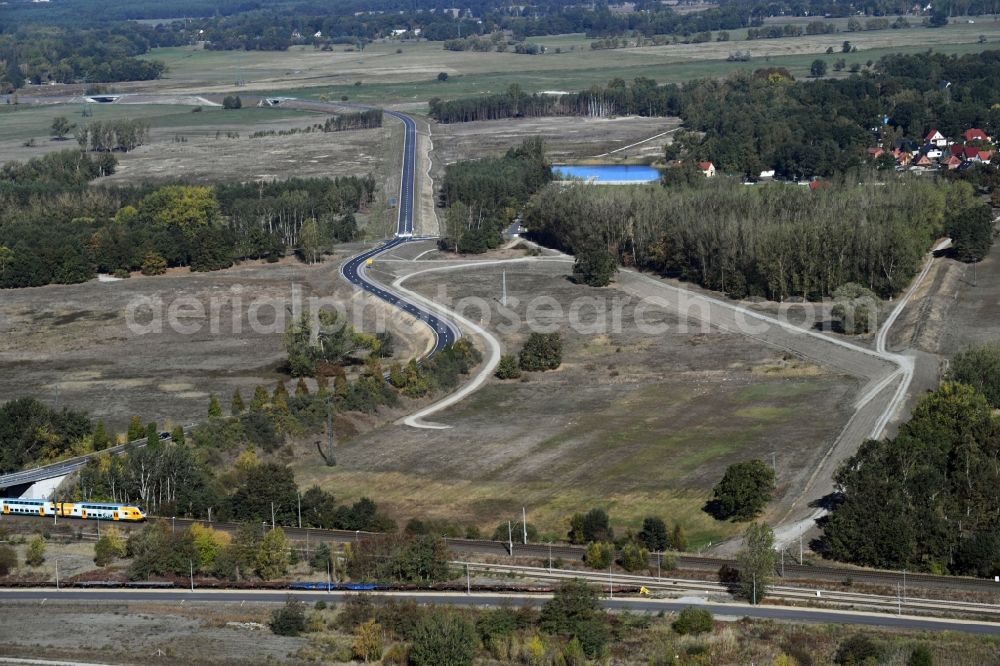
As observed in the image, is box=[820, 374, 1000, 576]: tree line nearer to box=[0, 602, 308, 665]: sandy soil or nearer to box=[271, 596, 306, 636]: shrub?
box=[271, 596, 306, 636]: shrub

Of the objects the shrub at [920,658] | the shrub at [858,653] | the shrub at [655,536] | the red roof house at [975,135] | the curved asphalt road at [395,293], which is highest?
the shrub at [920,658]

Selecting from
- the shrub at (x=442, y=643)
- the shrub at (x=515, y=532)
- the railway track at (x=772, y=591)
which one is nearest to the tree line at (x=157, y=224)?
the shrub at (x=515, y=532)

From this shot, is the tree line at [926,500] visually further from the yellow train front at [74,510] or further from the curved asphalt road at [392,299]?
the curved asphalt road at [392,299]

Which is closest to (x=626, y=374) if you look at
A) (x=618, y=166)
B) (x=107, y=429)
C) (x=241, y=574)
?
(x=107, y=429)

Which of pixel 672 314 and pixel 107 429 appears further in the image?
pixel 672 314

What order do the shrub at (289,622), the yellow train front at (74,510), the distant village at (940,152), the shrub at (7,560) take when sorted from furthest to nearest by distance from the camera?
1. the distant village at (940,152)
2. the yellow train front at (74,510)
3. the shrub at (7,560)
4. the shrub at (289,622)

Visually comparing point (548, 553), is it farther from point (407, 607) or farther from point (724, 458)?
point (724, 458)

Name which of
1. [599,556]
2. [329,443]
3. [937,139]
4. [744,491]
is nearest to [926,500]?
[744,491]
